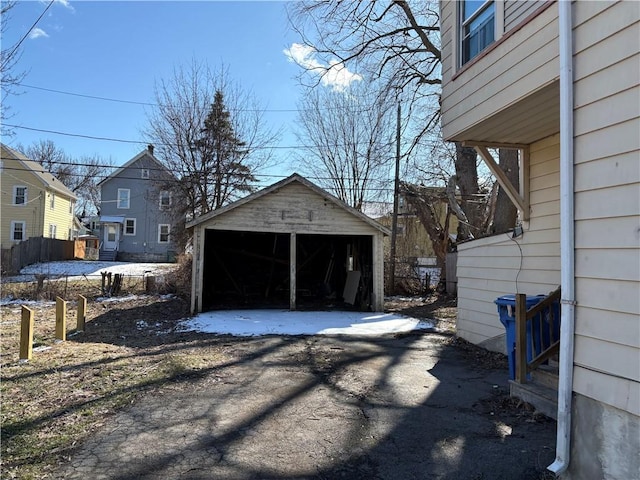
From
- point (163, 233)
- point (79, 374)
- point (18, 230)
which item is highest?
point (163, 233)

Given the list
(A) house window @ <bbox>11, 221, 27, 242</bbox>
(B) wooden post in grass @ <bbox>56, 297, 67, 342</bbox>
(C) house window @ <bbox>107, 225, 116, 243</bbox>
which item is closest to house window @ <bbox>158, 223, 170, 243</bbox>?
(C) house window @ <bbox>107, 225, 116, 243</bbox>

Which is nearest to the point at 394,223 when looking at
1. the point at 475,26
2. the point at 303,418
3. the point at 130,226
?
the point at 475,26

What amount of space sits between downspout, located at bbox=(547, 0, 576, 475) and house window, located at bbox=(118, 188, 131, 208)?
1437 inches

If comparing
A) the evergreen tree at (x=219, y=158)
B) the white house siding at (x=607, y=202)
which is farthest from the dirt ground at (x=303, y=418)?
the evergreen tree at (x=219, y=158)

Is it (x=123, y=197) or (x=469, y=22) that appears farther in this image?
(x=123, y=197)

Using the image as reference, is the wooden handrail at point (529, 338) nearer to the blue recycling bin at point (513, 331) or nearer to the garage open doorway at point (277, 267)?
the blue recycling bin at point (513, 331)

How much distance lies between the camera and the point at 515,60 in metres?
4.88

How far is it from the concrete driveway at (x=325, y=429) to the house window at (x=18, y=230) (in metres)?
32.0

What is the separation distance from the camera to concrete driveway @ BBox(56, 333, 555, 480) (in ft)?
11.2

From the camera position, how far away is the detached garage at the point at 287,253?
13109 millimetres

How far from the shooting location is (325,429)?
13.9ft

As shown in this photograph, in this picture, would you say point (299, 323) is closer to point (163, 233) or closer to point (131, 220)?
point (163, 233)

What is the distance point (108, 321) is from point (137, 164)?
26269mm

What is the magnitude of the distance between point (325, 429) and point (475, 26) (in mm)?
5651
